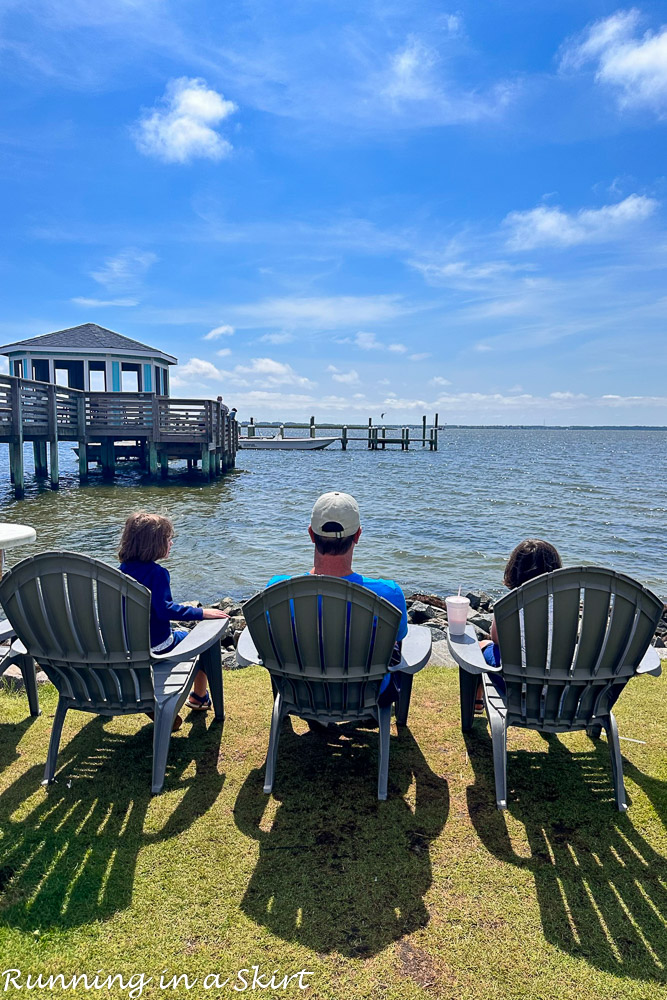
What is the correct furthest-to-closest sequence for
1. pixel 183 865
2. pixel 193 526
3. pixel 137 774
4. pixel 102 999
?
pixel 193 526
pixel 137 774
pixel 183 865
pixel 102 999

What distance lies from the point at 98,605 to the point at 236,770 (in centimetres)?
117

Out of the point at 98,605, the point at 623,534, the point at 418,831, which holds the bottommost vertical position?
the point at 623,534

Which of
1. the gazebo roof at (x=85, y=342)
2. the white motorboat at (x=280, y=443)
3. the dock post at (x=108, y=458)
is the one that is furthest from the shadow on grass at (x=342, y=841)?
the white motorboat at (x=280, y=443)

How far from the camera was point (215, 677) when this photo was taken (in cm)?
373

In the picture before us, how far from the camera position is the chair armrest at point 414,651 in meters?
3.02

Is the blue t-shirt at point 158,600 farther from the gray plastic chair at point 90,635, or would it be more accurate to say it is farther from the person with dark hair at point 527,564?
the person with dark hair at point 527,564

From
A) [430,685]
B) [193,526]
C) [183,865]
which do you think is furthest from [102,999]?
[193,526]

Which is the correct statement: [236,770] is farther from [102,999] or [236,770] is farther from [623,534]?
[623,534]

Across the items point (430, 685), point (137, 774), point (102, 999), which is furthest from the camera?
point (430, 685)

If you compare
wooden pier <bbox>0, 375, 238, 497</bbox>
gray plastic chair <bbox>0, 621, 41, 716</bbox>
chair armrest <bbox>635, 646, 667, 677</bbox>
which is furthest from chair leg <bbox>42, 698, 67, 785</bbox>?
wooden pier <bbox>0, 375, 238, 497</bbox>

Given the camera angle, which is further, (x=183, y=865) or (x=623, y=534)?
(x=623, y=534)

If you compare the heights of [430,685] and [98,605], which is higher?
[98,605]

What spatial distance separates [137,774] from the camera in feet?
10.4

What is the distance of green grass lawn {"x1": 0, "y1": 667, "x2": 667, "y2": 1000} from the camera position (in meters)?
2.00
